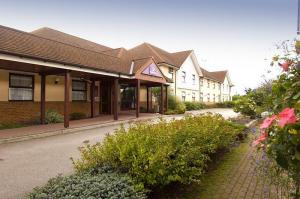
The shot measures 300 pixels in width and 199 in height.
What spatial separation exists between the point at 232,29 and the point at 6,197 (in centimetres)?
1078

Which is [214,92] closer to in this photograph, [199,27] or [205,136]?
[199,27]

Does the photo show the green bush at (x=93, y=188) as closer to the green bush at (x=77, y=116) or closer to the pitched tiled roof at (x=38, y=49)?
the pitched tiled roof at (x=38, y=49)

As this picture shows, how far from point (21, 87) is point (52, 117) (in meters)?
2.45

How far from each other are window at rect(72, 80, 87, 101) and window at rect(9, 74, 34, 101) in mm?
3267

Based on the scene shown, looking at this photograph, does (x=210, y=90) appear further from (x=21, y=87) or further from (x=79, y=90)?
(x=21, y=87)

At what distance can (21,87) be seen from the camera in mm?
14711

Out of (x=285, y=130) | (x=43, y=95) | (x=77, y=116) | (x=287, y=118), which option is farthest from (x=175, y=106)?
(x=287, y=118)

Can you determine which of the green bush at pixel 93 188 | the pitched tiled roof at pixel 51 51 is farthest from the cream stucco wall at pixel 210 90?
the green bush at pixel 93 188

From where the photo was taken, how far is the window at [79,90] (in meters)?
18.1

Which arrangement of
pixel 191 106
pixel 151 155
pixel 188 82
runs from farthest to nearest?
pixel 188 82
pixel 191 106
pixel 151 155

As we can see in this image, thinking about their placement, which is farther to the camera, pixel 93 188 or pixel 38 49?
pixel 38 49

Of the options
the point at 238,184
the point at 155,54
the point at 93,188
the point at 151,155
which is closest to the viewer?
the point at 93,188

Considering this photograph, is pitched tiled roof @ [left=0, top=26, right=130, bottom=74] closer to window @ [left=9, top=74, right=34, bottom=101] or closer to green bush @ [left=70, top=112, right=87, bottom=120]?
window @ [left=9, top=74, right=34, bottom=101]

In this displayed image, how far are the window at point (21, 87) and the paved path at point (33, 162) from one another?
5.04 metres
